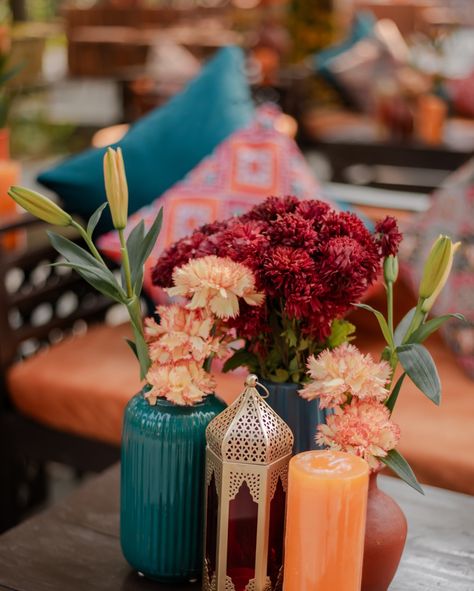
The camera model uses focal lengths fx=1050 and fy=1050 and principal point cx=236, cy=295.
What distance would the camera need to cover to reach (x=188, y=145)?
2.24 meters

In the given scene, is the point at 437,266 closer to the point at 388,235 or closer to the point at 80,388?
the point at 388,235

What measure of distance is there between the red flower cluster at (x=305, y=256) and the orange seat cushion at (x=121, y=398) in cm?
72

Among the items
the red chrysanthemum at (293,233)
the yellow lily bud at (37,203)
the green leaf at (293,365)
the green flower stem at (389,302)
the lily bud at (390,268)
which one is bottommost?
the green leaf at (293,365)

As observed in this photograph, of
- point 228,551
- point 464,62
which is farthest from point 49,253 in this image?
point 464,62

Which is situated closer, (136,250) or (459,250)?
(136,250)

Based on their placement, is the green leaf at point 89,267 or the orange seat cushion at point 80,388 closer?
the green leaf at point 89,267

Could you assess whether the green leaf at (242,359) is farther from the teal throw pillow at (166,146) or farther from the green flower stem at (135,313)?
the teal throw pillow at (166,146)

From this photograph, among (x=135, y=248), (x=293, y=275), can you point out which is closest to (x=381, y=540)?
(x=293, y=275)

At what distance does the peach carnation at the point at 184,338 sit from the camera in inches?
41.6

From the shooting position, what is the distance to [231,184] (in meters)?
2.11

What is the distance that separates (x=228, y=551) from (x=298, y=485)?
149 mm

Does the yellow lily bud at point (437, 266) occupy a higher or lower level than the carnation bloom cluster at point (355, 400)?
higher

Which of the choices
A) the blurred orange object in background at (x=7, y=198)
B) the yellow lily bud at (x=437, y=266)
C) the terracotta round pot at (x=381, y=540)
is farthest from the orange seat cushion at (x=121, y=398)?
the yellow lily bud at (x=437, y=266)

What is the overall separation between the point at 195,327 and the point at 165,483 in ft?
0.59
